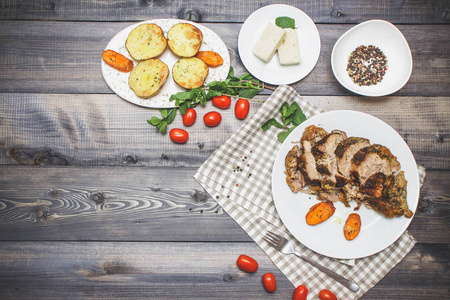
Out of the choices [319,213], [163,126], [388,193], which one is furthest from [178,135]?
[388,193]

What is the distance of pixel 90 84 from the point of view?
2.61 meters

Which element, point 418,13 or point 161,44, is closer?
point 161,44

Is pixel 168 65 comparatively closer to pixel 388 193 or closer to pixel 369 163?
pixel 369 163

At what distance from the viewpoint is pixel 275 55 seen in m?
2.57

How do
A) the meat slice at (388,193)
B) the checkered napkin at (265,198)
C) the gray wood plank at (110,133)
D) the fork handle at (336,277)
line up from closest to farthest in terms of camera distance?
the meat slice at (388,193)
the fork handle at (336,277)
the checkered napkin at (265,198)
the gray wood plank at (110,133)

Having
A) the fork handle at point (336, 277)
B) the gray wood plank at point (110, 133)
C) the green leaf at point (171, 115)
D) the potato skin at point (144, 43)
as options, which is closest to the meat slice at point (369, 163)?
the gray wood plank at point (110, 133)

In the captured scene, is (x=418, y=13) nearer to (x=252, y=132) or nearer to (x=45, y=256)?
(x=252, y=132)

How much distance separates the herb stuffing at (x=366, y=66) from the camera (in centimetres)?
259

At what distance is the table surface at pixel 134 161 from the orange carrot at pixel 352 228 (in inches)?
20.4

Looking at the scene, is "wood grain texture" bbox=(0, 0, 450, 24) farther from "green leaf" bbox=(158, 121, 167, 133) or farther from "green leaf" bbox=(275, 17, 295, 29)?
"green leaf" bbox=(158, 121, 167, 133)

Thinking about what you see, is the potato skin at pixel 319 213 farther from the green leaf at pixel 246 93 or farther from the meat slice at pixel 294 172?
the green leaf at pixel 246 93

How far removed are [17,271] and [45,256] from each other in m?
0.24

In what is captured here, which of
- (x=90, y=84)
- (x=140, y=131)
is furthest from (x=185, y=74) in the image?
(x=90, y=84)

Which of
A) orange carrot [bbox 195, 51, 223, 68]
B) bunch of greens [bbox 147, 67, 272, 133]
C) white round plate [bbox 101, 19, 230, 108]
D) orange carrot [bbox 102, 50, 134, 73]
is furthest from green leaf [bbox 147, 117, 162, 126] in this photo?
orange carrot [bbox 195, 51, 223, 68]
